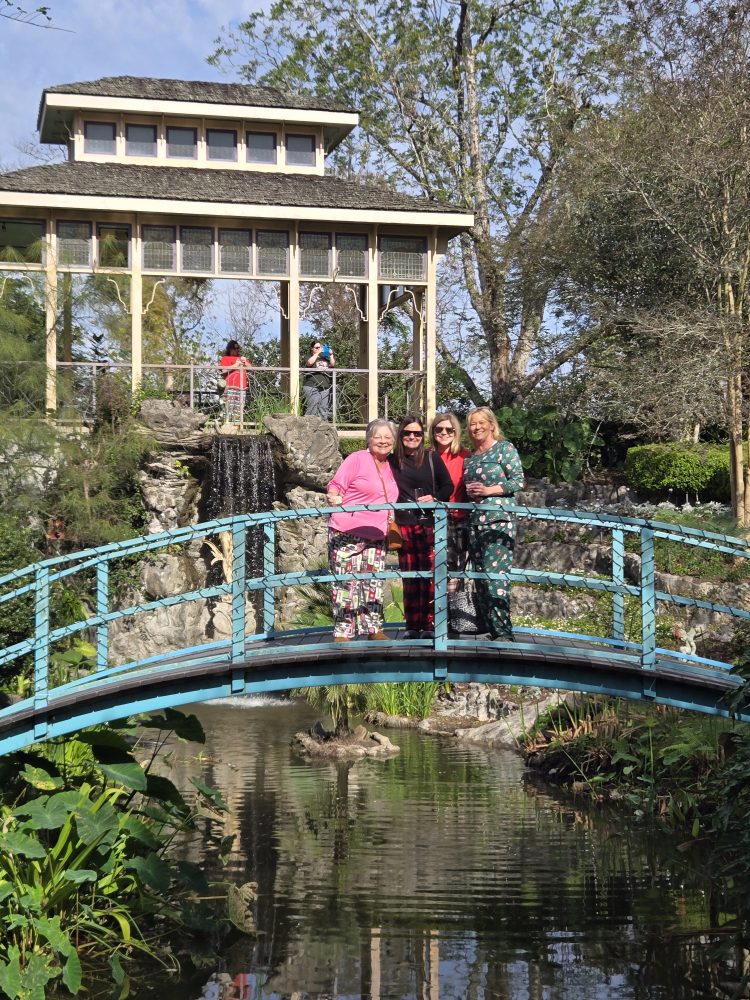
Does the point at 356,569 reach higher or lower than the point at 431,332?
lower

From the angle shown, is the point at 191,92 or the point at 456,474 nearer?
the point at 456,474

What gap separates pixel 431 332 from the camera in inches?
834

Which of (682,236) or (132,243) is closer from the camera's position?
(682,236)

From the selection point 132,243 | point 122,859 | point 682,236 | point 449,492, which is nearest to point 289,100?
point 132,243

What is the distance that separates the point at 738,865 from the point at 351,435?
45.7 ft

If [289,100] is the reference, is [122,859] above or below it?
below

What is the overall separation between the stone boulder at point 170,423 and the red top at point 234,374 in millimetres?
1166

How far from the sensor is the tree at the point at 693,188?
18.3 metres

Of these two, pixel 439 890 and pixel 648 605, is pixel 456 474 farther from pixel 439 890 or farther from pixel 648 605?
pixel 439 890

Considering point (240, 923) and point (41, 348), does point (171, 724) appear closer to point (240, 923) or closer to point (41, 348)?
point (240, 923)

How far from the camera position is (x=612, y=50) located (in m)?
23.2

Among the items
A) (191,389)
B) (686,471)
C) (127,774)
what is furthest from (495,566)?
(686,471)

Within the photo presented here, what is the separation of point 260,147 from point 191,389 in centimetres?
606

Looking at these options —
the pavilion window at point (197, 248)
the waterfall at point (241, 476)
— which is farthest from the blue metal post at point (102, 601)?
the pavilion window at point (197, 248)
